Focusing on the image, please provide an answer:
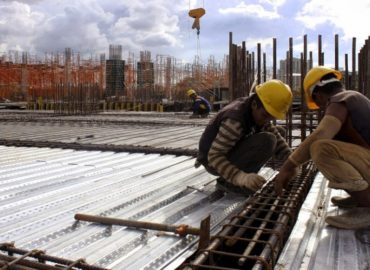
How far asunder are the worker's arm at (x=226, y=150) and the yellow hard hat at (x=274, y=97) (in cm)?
28

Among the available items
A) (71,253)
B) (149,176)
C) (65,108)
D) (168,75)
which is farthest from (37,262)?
(168,75)

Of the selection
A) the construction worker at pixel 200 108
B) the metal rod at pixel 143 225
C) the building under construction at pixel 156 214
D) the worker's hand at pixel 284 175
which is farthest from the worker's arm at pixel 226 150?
the construction worker at pixel 200 108

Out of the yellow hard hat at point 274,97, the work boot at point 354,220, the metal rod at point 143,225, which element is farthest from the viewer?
the yellow hard hat at point 274,97

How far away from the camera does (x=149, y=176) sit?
4.65 m

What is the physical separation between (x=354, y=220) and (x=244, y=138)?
1.27 m

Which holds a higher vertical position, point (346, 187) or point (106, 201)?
point (346, 187)

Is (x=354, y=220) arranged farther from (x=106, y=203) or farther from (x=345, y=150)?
(x=106, y=203)

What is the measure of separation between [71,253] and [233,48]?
4374 mm

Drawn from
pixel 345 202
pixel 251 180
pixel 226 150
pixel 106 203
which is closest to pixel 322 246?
pixel 345 202

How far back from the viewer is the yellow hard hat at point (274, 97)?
3514mm

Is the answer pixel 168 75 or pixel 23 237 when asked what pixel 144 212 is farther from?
pixel 168 75

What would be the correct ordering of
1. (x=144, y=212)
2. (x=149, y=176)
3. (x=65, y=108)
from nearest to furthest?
(x=144, y=212)
(x=149, y=176)
(x=65, y=108)

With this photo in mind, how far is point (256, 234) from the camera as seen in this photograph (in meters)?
2.62

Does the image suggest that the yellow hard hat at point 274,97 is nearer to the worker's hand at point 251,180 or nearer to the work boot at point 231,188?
the worker's hand at point 251,180
